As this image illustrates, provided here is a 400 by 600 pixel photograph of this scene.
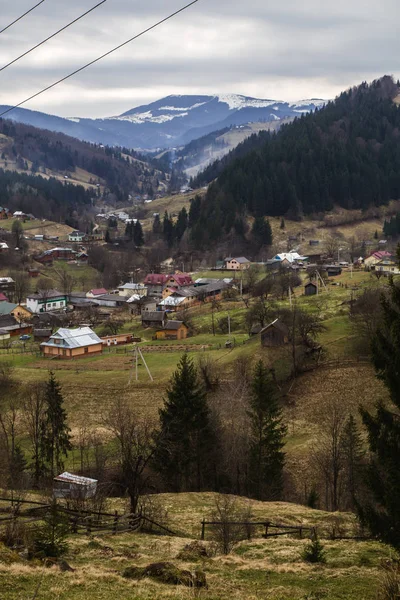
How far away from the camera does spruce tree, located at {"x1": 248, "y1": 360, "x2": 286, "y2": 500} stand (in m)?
28.1

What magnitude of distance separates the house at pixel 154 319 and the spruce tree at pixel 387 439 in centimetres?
5450

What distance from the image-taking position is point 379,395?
37875 mm

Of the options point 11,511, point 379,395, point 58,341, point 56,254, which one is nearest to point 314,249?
point 56,254

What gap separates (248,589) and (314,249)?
4230 inches

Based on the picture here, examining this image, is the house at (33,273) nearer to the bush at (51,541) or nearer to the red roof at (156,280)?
the red roof at (156,280)

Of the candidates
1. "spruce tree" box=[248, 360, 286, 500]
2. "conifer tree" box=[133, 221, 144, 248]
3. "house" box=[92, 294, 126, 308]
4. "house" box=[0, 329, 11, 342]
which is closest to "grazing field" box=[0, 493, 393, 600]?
"spruce tree" box=[248, 360, 286, 500]

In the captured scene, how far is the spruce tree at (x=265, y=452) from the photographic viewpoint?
28.1 meters

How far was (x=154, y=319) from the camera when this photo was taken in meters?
68.2

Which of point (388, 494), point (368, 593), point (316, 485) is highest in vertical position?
point (388, 494)

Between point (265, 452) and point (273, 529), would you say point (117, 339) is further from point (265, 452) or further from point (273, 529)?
point (273, 529)

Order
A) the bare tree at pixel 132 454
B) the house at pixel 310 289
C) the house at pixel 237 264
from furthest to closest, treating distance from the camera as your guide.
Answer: the house at pixel 237 264 < the house at pixel 310 289 < the bare tree at pixel 132 454

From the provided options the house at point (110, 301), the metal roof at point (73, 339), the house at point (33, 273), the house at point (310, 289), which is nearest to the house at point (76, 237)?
the house at point (33, 273)

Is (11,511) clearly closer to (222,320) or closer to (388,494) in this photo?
(388,494)

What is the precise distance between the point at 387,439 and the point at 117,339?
5200 cm
